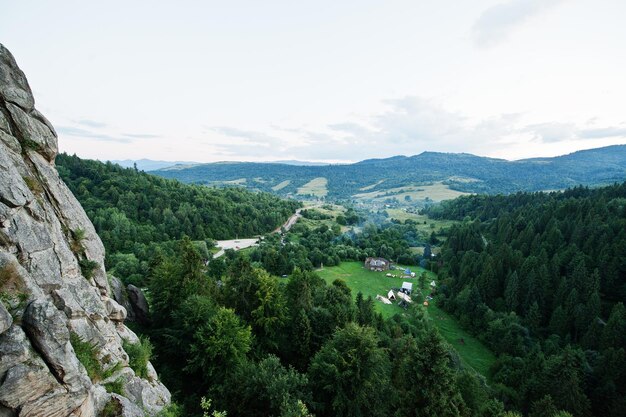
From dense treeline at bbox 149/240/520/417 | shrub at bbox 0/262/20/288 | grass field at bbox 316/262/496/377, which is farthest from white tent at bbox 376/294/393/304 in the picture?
shrub at bbox 0/262/20/288

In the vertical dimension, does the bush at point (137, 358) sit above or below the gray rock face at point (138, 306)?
above

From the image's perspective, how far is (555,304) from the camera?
2295 inches

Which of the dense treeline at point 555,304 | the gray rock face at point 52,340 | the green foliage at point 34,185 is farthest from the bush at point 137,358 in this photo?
the dense treeline at point 555,304

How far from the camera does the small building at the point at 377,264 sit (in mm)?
95938

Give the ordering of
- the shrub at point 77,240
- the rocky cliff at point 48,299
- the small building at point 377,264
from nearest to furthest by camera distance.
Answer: the rocky cliff at point 48,299, the shrub at point 77,240, the small building at point 377,264

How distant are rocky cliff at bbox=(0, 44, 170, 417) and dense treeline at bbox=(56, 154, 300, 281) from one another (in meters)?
49.6

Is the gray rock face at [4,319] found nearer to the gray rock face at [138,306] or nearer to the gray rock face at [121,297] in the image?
the gray rock face at [121,297]

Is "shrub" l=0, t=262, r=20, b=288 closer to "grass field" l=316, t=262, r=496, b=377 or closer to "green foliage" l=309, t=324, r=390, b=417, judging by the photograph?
"green foliage" l=309, t=324, r=390, b=417

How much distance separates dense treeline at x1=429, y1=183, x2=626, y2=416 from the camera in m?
39.7

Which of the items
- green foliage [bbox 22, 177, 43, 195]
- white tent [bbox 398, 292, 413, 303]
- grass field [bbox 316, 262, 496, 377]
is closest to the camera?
green foliage [bbox 22, 177, 43, 195]

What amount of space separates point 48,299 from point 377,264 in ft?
290

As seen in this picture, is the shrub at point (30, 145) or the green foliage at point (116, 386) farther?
the shrub at point (30, 145)

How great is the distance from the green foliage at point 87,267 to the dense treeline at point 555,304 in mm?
43571

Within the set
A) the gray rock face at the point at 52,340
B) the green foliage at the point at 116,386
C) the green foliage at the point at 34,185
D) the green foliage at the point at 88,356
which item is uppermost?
the green foliage at the point at 34,185
